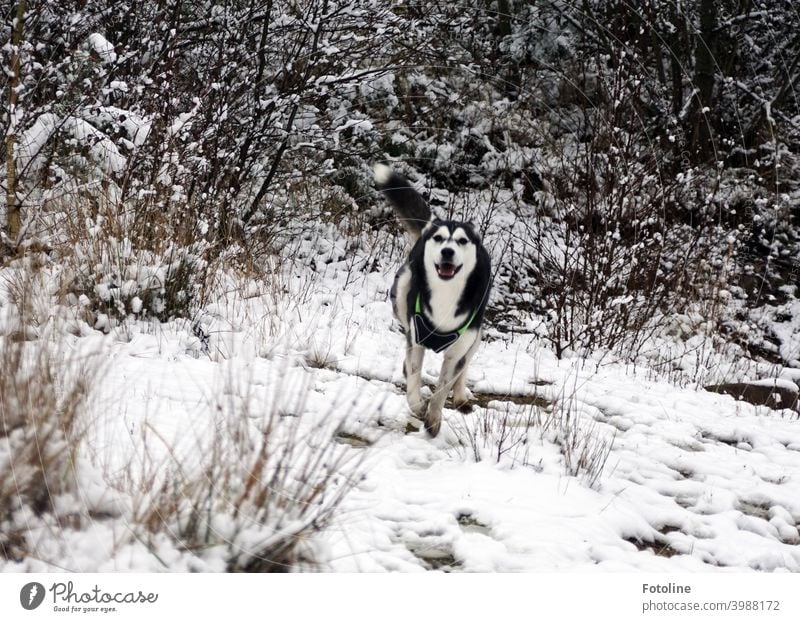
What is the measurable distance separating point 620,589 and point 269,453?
3.59ft

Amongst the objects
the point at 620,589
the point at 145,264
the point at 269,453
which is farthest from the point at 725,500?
the point at 145,264

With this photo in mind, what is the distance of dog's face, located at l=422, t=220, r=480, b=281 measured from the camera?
11.5ft

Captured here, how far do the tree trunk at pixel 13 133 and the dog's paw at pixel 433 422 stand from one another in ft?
9.76

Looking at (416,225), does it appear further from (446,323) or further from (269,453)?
(269,453)

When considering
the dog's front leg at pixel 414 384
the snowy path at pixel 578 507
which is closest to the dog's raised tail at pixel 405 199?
the dog's front leg at pixel 414 384

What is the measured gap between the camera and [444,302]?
3.68 m

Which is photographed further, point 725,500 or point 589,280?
point 589,280

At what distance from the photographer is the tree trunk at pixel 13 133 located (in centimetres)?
442

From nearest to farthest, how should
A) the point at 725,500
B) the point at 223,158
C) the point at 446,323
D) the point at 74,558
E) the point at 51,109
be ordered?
1. the point at 74,558
2. the point at 725,500
3. the point at 446,323
4. the point at 51,109
5. the point at 223,158

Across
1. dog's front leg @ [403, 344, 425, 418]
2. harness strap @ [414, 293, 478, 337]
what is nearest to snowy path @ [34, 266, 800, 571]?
dog's front leg @ [403, 344, 425, 418]

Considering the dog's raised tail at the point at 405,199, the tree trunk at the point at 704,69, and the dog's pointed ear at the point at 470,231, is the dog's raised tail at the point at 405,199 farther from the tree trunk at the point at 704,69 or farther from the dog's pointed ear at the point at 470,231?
the tree trunk at the point at 704,69

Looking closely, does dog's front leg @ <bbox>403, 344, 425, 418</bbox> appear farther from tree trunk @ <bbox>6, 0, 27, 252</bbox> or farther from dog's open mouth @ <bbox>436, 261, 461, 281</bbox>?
tree trunk @ <bbox>6, 0, 27, 252</bbox>

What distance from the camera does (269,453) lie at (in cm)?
187

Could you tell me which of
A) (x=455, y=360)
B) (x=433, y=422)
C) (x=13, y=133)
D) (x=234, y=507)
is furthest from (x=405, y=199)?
(x=234, y=507)
